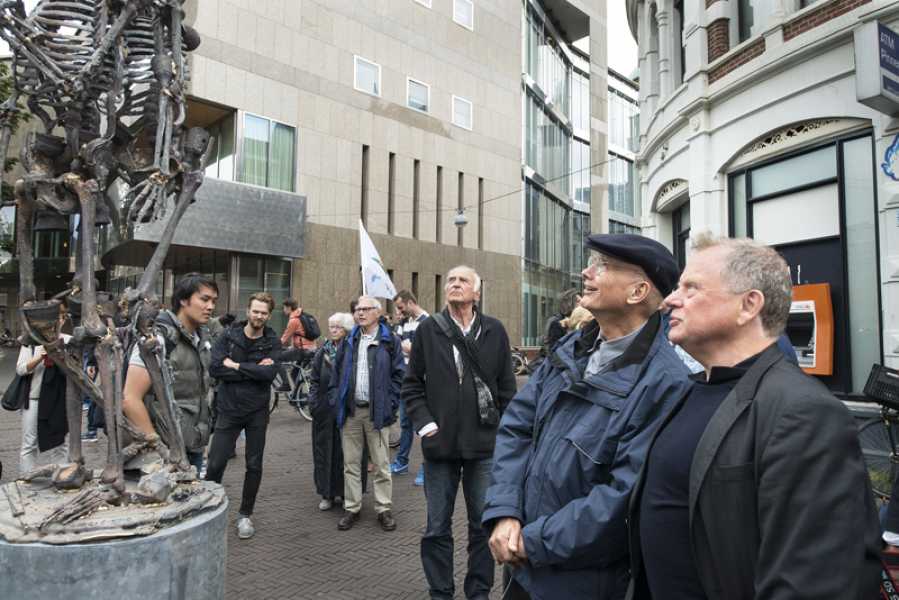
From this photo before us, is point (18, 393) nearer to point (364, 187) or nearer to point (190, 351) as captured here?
point (190, 351)

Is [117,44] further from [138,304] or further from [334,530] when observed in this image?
[334,530]

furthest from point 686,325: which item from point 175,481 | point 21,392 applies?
point 21,392

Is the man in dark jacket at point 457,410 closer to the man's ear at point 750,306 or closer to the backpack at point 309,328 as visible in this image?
the man's ear at point 750,306

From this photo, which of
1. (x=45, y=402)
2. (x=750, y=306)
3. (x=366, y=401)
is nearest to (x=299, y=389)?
(x=45, y=402)

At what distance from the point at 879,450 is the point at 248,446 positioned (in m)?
6.34

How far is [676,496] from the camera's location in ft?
5.67

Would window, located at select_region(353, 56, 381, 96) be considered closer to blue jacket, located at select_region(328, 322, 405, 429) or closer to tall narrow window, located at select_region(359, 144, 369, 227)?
tall narrow window, located at select_region(359, 144, 369, 227)

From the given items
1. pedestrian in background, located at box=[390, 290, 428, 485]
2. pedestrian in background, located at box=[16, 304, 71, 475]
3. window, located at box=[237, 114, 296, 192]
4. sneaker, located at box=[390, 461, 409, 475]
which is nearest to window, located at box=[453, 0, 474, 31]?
window, located at box=[237, 114, 296, 192]

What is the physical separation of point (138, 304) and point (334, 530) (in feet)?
10.1

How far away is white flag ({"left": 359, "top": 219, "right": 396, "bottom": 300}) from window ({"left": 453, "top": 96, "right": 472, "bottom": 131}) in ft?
52.7

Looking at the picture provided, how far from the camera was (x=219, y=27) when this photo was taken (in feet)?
61.1

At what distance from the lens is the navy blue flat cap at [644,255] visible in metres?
2.35

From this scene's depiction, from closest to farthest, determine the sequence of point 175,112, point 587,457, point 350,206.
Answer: point 587,457
point 175,112
point 350,206

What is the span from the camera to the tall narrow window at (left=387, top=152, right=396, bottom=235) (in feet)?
76.1
